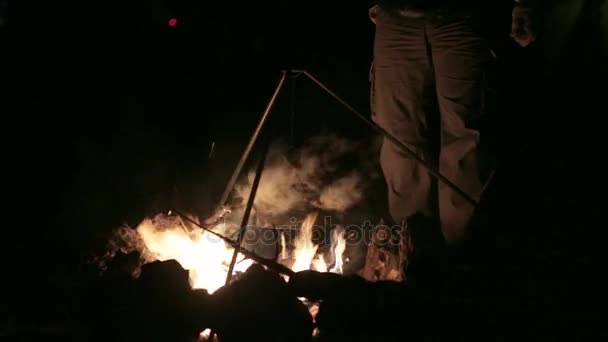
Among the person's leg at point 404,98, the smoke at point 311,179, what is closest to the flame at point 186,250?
the smoke at point 311,179

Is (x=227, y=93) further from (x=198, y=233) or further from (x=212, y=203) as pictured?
(x=198, y=233)

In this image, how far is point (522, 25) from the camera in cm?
358

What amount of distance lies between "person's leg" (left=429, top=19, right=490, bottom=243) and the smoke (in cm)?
130

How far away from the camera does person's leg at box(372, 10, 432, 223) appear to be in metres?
4.03

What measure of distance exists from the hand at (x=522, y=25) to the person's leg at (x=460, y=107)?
23 centimetres

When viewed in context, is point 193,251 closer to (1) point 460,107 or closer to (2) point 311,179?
(2) point 311,179

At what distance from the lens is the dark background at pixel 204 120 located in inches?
132

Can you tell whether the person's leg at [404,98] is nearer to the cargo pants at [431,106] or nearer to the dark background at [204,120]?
the cargo pants at [431,106]

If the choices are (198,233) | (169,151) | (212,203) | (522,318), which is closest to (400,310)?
A: (522,318)

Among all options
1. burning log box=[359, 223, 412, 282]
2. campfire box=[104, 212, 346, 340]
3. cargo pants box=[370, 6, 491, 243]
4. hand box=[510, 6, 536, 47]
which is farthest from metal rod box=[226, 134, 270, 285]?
hand box=[510, 6, 536, 47]

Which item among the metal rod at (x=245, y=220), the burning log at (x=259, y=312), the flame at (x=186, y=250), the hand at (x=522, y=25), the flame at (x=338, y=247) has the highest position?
the hand at (x=522, y=25)

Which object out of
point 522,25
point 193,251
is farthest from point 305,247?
point 522,25

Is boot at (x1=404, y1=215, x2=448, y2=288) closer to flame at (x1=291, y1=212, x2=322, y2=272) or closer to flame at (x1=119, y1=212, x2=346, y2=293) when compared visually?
flame at (x1=119, y1=212, x2=346, y2=293)

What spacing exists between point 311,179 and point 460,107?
173 centimetres
